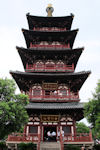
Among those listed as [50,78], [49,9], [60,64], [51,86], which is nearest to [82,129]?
[60,64]

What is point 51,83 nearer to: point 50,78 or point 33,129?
point 50,78

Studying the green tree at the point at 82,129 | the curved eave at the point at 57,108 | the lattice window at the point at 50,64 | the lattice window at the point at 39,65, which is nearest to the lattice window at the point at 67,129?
the curved eave at the point at 57,108

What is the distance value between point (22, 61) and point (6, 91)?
12.1 meters

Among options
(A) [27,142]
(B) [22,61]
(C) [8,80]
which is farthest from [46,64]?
(A) [27,142]

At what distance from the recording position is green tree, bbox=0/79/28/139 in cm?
1174

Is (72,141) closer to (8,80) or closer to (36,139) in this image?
(36,139)

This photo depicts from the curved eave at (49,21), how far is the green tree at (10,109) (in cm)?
1514

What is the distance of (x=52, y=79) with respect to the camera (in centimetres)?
1988

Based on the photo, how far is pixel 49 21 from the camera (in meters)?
25.0

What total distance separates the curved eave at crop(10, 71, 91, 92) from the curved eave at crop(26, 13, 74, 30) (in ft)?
32.2

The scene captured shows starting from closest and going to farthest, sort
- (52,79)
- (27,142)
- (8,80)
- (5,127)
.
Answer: (5,127)
(8,80)
(27,142)
(52,79)

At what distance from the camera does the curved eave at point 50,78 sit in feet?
62.5

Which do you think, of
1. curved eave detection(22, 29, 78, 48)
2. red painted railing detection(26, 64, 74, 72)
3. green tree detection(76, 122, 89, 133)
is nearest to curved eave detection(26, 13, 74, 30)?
curved eave detection(22, 29, 78, 48)

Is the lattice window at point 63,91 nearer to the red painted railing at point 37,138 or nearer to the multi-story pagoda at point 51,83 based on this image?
the multi-story pagoda at point 51,83
